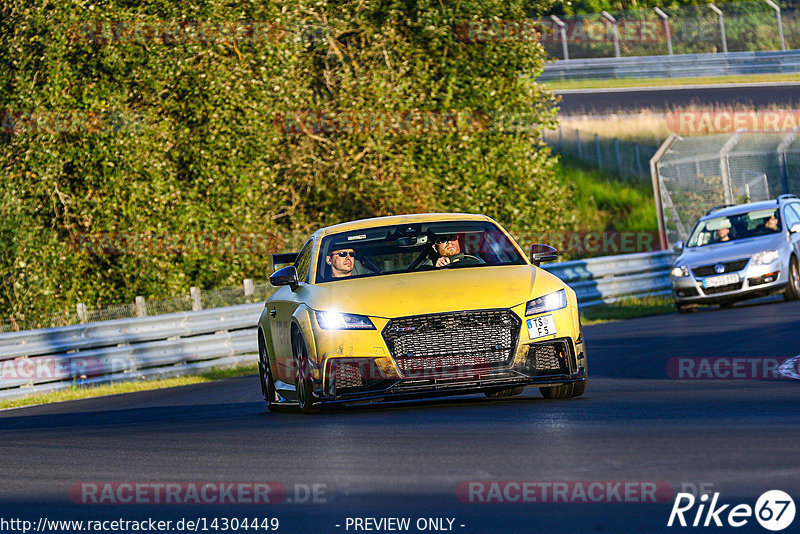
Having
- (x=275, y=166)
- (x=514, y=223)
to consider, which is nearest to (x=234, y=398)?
(x=275, y=166)

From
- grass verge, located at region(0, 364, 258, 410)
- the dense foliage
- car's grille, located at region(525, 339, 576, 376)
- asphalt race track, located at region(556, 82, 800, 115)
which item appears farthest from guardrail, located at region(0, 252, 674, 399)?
asphalt race track, located at region(556, 82, 800, 115)

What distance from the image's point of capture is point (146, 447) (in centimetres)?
930

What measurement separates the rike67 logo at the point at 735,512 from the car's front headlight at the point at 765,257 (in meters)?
17.2

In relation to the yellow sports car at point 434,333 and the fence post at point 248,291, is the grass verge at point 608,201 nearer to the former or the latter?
the fence post at point 248,291

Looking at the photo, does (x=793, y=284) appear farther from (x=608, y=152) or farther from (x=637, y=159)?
(x=608, y=152)

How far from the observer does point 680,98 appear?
48.1 m

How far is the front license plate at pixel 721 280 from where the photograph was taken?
22891 millimetres

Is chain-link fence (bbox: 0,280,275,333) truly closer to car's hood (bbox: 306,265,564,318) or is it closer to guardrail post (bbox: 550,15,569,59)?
car's hood (bbox: 306,265,564,318)

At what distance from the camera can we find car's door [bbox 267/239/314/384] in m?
11.1

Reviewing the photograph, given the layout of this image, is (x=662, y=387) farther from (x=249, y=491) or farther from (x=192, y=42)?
(x=192, y=42)

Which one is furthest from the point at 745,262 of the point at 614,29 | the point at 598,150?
the point at 614,29

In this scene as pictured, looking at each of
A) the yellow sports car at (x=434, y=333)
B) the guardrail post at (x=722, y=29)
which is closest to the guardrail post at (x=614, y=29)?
the guardrail post at (x=722, y=29)

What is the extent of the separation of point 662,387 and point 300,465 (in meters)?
4.57

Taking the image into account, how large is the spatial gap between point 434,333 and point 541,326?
78 cm
